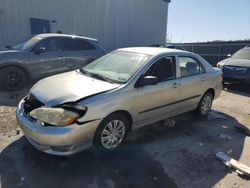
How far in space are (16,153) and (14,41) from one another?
26.9 ft

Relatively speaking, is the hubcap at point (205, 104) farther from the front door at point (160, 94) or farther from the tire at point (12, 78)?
the tire at point (12, 78)

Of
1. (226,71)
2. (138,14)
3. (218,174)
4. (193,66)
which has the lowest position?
(218,174)

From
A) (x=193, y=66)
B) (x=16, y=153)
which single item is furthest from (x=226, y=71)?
(x=16, y=153)

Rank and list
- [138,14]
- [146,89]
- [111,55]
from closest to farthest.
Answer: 1. [146,89]
2. [111,55]
3. [138,14]

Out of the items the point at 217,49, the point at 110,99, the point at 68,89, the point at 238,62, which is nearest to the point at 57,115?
the point at 68,89

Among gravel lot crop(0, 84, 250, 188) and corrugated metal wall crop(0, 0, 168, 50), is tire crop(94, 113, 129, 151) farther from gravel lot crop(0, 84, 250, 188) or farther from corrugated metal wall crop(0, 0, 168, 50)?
corrugated metal wall crop(0, 0, 168, 50)

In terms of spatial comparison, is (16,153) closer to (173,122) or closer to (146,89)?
(146,89)

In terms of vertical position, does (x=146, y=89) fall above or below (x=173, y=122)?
above

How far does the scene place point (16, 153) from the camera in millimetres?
3516

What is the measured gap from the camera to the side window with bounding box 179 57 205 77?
4.63 m

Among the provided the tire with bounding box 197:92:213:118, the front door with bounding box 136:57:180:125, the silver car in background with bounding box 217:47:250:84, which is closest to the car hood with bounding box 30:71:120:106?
the front door with bounding box 136:57:180:125

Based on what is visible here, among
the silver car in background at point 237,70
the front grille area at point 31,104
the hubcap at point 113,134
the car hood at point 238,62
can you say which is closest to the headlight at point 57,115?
the front grille area at point 31,104

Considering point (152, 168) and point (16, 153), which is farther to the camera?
point (16, 153)

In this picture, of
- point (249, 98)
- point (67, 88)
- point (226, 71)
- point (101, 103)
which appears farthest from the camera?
point (226, 71)
